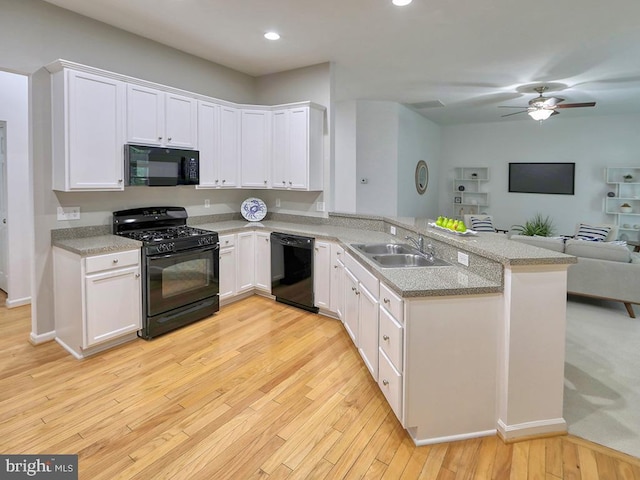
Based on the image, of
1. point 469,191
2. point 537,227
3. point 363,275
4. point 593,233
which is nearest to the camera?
point 363,275

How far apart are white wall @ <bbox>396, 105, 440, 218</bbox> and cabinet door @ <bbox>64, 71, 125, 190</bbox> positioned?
4.79m

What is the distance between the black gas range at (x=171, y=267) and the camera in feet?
10.9

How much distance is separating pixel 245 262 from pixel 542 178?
6949 millimetres

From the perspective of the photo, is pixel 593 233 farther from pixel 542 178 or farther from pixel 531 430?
pixel 531 430

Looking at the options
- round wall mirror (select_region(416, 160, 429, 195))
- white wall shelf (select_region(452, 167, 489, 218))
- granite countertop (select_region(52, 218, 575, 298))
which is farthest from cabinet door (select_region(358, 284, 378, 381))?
white wall shelf (select_region(452, 167, 489, 218))

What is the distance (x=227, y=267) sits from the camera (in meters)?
4.21

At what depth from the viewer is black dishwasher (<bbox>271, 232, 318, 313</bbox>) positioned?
13.4ft

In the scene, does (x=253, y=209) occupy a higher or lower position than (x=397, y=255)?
higher

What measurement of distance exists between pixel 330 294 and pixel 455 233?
1.51 meters

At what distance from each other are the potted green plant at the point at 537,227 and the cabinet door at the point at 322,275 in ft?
18.1

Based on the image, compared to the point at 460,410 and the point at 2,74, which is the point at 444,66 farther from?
the point at 2,74

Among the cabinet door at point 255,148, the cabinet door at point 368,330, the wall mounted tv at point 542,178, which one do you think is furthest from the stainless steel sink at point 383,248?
the wall mounted tv at point 542,178

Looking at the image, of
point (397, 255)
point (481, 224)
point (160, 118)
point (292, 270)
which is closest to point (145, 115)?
point (160, 118)

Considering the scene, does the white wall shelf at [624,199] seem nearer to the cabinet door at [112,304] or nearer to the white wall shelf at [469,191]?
the white wall shelf at [469,191]
